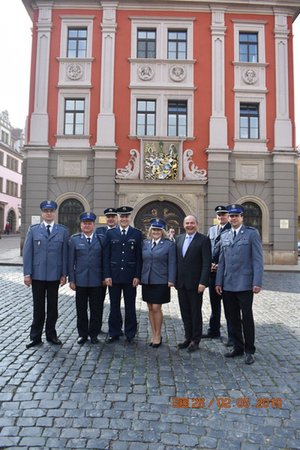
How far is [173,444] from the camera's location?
9.80ft

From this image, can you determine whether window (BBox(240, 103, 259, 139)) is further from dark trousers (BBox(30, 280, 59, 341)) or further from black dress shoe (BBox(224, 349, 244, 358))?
dark trousers (BBox(30, 280, 59, 341))

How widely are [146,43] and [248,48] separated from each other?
16.9 ft

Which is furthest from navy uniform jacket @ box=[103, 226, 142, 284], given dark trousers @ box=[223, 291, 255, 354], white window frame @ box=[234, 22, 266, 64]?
white window frame @ box=[234, 22, 266, 64]

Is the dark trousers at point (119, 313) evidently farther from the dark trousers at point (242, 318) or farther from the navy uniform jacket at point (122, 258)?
the dark trousers at point (242, 318)

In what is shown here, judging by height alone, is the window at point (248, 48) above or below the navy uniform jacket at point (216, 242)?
above

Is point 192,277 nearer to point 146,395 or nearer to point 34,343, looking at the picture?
point 146,395

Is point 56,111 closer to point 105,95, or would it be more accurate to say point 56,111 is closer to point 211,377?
point 105,95

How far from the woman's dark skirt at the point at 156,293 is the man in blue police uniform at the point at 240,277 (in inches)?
30.3

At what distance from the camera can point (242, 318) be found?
5.15 m

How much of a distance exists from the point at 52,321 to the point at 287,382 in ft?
10.8

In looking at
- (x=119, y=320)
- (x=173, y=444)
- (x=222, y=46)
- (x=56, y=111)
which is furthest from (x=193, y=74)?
(x=173, y=444)

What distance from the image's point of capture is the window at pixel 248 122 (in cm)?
1886
